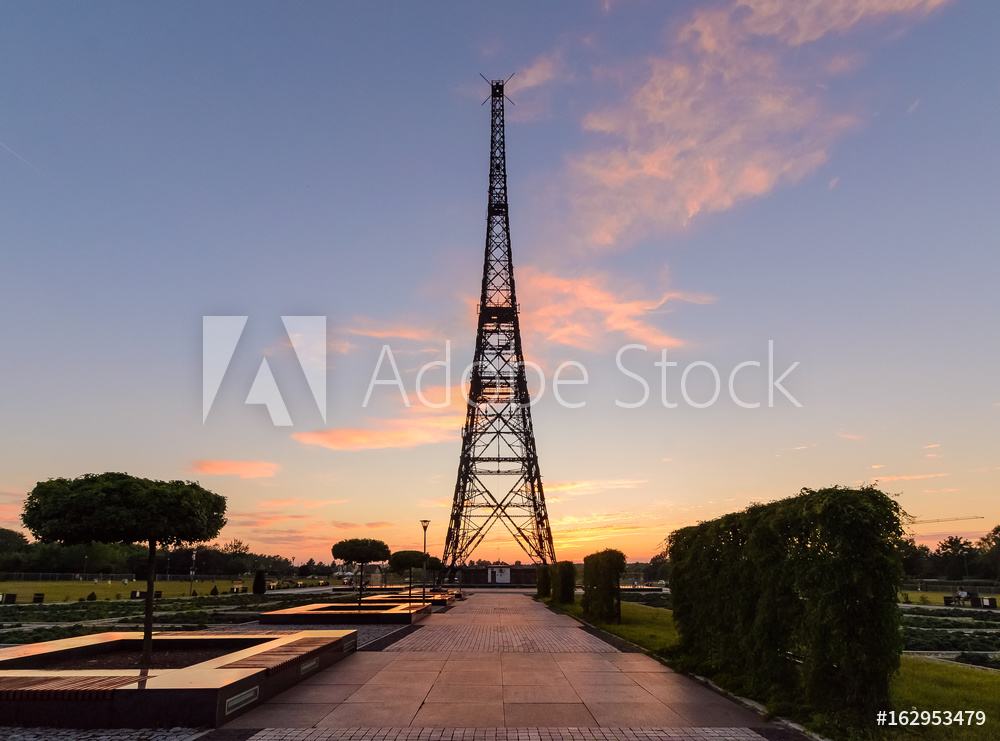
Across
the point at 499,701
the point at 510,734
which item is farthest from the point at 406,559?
the point at 510,734

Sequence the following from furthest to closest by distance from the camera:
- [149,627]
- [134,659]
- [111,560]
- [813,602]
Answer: [111,560] < [134,659] < [149,627] < [813,602]

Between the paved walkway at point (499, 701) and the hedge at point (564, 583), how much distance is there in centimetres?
1909

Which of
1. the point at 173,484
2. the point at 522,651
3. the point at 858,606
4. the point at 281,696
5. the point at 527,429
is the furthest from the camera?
the point at 527,429

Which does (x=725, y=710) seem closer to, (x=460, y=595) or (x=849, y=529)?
(x=849, y=529)

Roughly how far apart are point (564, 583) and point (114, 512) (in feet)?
88.3

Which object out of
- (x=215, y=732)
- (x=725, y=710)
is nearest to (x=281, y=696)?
(x=215, y=732)

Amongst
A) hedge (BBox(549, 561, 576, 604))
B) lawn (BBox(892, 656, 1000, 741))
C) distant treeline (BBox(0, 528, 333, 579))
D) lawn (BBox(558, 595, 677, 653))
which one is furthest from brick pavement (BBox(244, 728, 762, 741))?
distant treeline (BBox(0, 528, 333, 579))

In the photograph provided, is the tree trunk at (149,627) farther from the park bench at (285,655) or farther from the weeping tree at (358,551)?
the weeping tree at (358,551)

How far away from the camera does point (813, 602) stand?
791 centimetres

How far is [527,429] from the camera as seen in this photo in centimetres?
5456

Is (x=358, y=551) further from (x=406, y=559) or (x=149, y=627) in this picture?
(x=149, y=627)

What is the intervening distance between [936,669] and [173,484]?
1383 cm

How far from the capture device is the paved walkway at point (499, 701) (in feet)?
25.5

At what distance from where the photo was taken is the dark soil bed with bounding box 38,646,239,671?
34.7 ft
